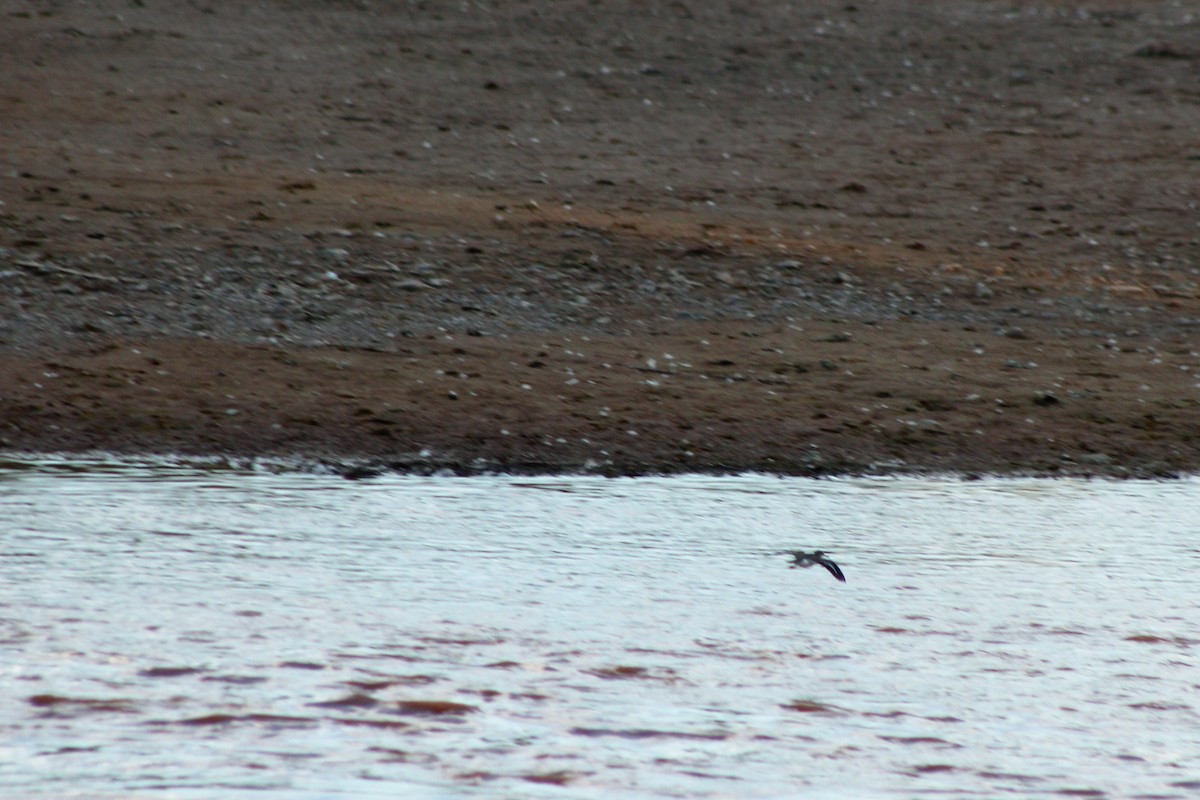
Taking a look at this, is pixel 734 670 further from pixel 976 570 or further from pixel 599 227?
pixel 599 227

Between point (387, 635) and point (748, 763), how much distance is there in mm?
1119

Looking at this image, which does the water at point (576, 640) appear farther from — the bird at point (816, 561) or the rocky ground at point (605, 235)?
the rocky ground at point (605, 235)

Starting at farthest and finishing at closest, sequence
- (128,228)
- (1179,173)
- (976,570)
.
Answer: (1179,173) → (128,228) → (976,570)

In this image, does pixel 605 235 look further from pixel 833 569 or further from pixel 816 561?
pixel 833 569

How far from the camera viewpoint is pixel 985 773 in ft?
Result: 11.9

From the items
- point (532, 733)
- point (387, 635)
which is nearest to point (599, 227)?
point (387, 635)

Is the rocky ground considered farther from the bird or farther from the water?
the bird

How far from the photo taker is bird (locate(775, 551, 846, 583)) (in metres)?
5.10

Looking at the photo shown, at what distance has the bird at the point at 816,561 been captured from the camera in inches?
201

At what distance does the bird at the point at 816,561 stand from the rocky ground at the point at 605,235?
4.38ft

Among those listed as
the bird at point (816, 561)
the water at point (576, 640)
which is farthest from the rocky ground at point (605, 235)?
the bird at point (816, 561)

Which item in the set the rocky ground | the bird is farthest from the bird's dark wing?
the rocky ground

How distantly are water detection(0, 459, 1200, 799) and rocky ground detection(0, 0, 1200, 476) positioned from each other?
2.65 ft

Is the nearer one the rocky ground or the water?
the water
